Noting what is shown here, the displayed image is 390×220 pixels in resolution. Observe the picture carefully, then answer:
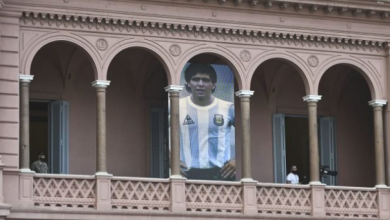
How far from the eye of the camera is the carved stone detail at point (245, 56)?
4091 cm

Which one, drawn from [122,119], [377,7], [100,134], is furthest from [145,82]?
[377,7]

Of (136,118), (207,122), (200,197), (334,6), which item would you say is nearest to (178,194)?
(200,197)

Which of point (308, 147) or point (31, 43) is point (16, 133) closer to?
point (31, 43)

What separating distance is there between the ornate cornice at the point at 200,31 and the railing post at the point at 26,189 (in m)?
4.11

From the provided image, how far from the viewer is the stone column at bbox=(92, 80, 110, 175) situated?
3884 centimetres

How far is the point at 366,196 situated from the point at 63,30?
10.3m

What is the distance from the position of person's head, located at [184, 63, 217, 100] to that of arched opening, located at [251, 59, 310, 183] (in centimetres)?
305

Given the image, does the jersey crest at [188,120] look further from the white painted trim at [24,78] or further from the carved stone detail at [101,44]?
the white painted trim at [24,78]

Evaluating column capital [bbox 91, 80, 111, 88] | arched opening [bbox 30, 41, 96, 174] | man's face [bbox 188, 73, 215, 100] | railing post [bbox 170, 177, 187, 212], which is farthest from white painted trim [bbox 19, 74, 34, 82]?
man's face [bbox 188, 73, 215, 100]

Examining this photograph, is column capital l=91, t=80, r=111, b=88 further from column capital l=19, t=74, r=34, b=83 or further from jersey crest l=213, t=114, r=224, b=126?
jersey crest l=213, t=114, r=224, b=126

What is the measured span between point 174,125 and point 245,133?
217 cm

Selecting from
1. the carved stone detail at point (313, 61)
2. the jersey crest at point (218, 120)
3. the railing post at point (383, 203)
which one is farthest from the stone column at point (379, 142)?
the jersey crest at point (218, 120)

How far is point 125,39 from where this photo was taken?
39.5 metres

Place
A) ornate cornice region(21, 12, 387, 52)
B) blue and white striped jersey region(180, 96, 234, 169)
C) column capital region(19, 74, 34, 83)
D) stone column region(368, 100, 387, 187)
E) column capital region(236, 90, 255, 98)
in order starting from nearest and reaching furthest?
column capital region(19, 74, 34, 83), ornate cornice region(21, 12, 387, 52), blue and white striped jersey region(180, 96, 234, 169), column capital region(236, 90, 255, 98), stone column region(368, 100, 387, 187)
